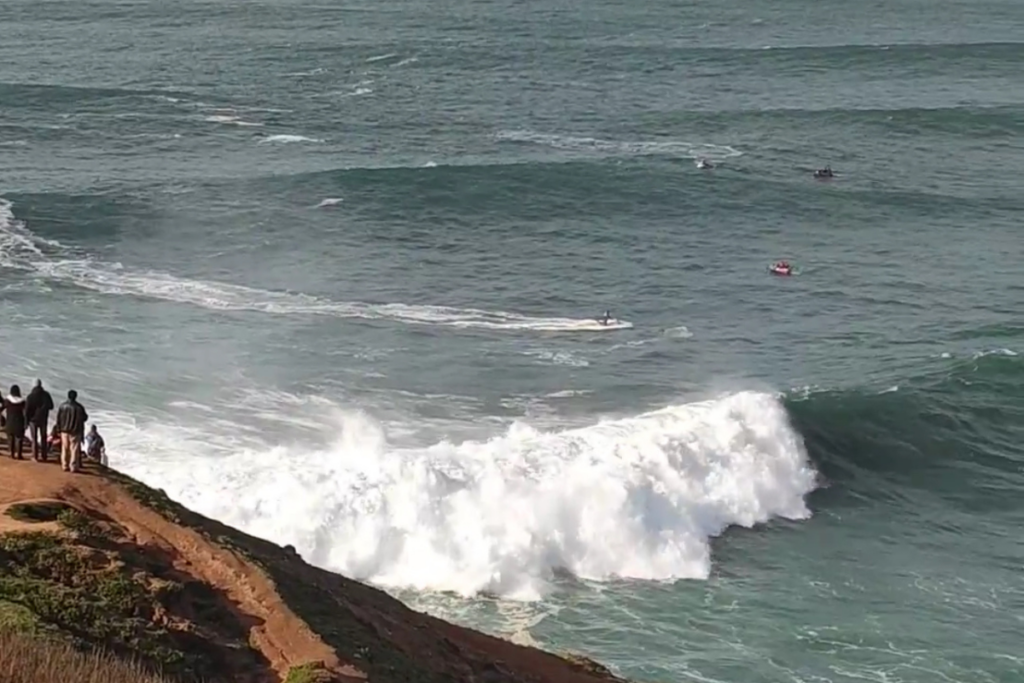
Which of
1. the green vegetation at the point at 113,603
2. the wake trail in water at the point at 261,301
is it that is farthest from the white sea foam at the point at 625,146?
the green vegetation at the point at 113,603

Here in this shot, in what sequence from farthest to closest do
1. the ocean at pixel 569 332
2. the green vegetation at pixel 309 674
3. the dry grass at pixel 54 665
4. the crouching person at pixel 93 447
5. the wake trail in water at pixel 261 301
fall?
the wake trail in water at pixel 261 301, the ocean at pixel 569 332, the crouching person at pixel 93 447, the green vegetation at pixel 309 674, the dry grass at pixel 54 665

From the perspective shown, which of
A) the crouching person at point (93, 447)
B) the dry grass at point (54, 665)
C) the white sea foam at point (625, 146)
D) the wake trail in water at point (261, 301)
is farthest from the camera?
the white sea foam at point (625, 146)

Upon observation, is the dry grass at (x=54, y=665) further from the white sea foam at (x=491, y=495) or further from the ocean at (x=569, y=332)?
the white sea foam at (x=491, y=495)

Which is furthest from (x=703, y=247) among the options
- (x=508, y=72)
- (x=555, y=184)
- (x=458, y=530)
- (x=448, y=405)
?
(x=508, y=72)

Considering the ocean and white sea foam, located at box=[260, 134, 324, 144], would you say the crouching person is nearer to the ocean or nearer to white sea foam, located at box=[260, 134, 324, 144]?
the ocean

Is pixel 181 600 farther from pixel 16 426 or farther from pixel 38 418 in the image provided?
pixel 38 418

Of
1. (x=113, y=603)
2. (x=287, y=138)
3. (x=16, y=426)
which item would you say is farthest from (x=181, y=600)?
(x=287, y=138)

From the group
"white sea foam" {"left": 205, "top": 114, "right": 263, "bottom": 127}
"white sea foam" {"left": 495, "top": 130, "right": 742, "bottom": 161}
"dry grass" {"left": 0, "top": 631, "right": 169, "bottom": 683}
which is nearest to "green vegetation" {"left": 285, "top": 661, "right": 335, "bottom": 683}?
A: "dry grass" {"left": 0, "top": 631, "right": 169, "bottom": 683}
